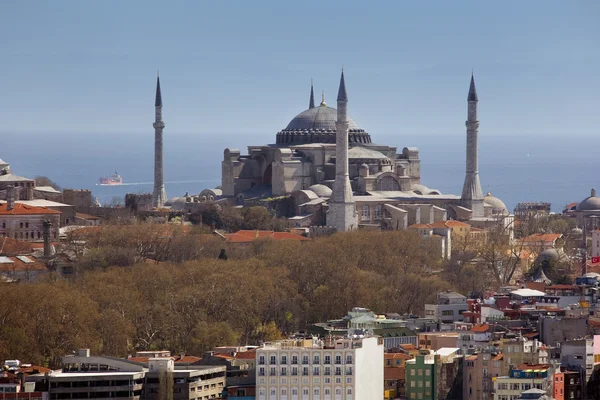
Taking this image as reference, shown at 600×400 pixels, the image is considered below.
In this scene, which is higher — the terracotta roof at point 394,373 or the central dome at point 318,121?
the central dome at point 318,121

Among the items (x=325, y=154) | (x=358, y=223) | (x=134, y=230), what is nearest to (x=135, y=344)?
(x=134, y=230)

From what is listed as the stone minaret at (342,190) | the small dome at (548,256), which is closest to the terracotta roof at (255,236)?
the stone minaret at (342,190)

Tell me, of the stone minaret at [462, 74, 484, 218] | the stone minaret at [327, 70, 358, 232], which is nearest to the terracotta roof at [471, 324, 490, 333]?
the stone minaret at [327, 70, 358, 232]

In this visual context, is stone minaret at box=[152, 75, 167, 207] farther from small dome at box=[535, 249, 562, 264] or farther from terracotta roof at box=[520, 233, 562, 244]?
small dome at box=[535, 249, 562, 264]

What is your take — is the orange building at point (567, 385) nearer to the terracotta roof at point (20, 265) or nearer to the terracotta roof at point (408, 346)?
the terracotta roof at point (408, 346)

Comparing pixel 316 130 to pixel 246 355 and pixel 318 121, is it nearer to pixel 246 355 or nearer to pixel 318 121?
pixel 318 121

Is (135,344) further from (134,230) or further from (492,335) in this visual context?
(134,230)
